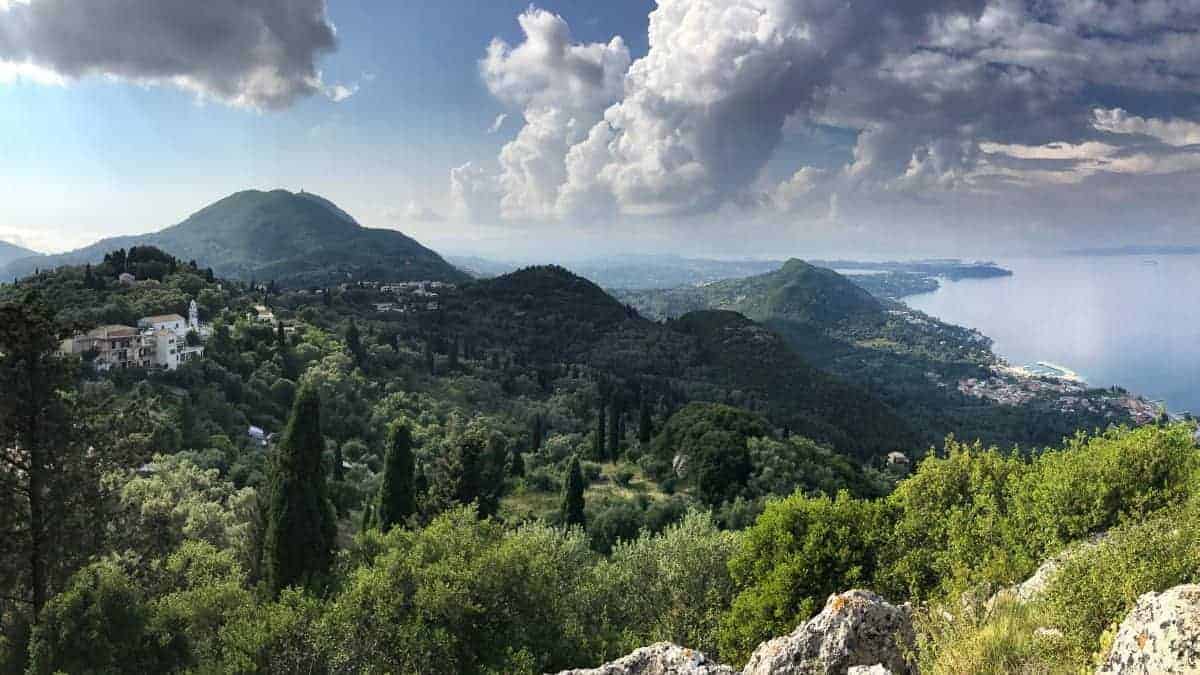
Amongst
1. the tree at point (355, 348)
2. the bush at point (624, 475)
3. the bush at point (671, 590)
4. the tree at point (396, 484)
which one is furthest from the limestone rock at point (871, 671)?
the tree at point (355, 348)

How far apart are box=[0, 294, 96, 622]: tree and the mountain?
92.5 meters

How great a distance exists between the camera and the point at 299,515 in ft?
71.1

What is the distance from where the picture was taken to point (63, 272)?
255 feet

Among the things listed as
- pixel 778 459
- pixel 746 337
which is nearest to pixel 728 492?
pixel 778 459

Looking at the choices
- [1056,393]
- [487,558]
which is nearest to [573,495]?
[487,558]

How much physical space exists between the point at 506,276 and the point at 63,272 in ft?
388

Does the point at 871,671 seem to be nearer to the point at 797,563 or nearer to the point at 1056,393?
the point at 797,563

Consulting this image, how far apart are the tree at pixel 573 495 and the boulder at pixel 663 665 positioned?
26.2 meters

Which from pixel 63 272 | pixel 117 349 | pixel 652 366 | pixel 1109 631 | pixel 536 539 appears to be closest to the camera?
pixel 1109 631

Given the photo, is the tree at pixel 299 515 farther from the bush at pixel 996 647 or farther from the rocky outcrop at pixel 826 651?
the bush at pixel 996 647

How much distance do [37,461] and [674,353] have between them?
437 ft

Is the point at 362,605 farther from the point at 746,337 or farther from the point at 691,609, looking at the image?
the point at 746,337

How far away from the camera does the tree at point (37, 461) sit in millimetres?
16203

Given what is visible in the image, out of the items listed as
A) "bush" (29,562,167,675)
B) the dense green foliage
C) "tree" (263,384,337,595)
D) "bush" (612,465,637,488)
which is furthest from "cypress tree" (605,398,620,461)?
"bush" (29,562,167,675)
